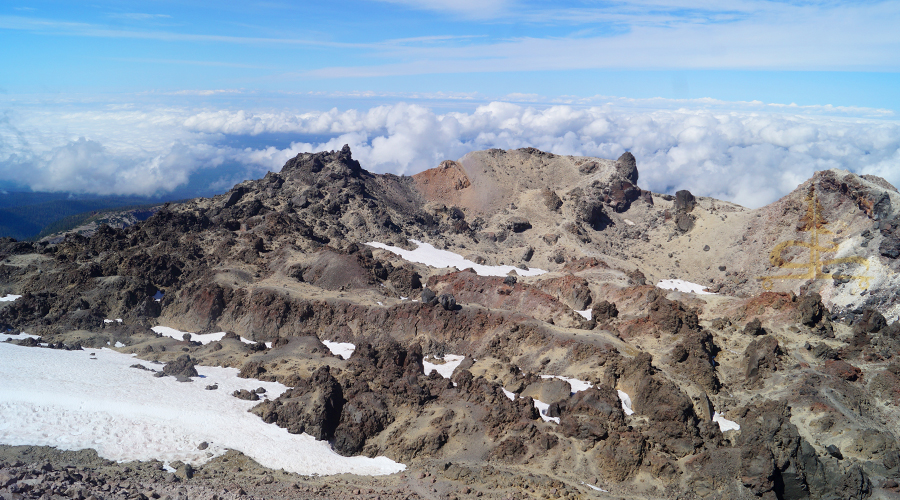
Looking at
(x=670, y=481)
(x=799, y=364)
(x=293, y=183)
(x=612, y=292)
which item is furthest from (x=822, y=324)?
(x=293, y=183)

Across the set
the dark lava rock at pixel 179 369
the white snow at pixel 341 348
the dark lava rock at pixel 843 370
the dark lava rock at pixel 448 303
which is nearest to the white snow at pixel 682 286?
the dark lava rock at pixel 843 370

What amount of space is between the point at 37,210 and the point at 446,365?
167039 millimetres

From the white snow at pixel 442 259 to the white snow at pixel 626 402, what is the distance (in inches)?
950

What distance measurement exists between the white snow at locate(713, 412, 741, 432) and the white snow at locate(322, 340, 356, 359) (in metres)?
21.5

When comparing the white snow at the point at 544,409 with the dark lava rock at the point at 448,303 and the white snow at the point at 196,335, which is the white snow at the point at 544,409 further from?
the white snow at the point at 196,335

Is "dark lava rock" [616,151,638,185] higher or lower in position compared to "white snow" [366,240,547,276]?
higher

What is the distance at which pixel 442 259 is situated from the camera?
54.8 m

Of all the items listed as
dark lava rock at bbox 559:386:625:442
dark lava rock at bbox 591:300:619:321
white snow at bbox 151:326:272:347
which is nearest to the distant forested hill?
white snow at bbox 151:326:272:347

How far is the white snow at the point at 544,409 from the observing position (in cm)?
2564

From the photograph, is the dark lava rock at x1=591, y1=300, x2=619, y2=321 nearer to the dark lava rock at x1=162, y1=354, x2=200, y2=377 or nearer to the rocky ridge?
the rocky ridge

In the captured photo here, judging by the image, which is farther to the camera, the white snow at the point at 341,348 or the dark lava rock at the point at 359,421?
the white snow at the point at 341,348

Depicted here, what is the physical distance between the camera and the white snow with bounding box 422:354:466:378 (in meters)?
32.5

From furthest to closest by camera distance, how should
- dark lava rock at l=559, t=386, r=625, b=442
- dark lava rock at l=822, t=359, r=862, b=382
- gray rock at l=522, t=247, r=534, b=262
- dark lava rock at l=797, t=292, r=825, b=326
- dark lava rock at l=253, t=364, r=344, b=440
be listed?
gray rock at l=522, t=247, r=534, b=262 → dark lava rock at l=797, t=292, r=825, b=326 → dark lava rock at l=822, t=359, r=862, b=382 → dark lava rock at l=253, t=364, r=344, b=440 → dark lava rock at l=559, t=386, r=625, b=442

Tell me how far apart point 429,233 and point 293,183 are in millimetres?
18077
